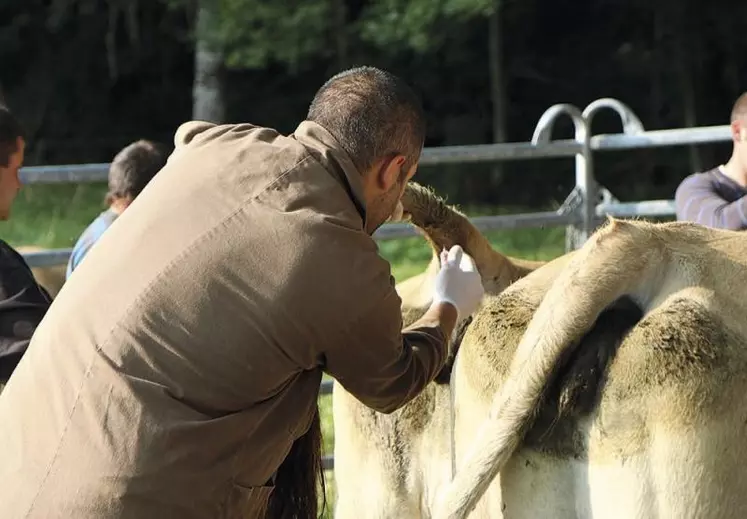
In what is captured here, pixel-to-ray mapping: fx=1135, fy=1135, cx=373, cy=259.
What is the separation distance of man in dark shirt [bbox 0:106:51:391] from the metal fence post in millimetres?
3170

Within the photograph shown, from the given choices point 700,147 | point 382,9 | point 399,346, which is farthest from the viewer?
point 700,147

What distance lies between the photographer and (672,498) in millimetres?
2137

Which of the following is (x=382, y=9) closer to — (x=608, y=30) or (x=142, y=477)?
(x=608, y=30)

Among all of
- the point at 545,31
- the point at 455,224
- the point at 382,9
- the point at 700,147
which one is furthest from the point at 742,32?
the point at 455,224

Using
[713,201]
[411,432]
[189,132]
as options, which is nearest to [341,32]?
[713,201]

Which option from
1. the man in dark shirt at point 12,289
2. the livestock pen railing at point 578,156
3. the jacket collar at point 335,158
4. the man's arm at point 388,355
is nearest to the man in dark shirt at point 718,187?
the livestock pen railing at point 578,156

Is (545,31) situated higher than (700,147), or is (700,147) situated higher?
(545,31)

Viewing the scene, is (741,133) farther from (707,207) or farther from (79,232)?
(79,232)

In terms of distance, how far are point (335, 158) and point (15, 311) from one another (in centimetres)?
133

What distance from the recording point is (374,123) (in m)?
2.33

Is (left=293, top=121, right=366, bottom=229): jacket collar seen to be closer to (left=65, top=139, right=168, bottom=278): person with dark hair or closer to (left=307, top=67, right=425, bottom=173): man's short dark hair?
(left=307, top=67, right=425, bottom=173): man's short dark hair

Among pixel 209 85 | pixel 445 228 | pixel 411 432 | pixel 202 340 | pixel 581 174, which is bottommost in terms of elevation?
pixel 209 85

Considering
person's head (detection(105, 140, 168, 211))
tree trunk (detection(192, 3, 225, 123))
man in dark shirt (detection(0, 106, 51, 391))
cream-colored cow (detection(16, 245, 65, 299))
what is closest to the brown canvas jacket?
man in dark shirt (detection(0, 106, 51, 391))

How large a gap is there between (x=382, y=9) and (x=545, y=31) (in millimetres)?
4843
